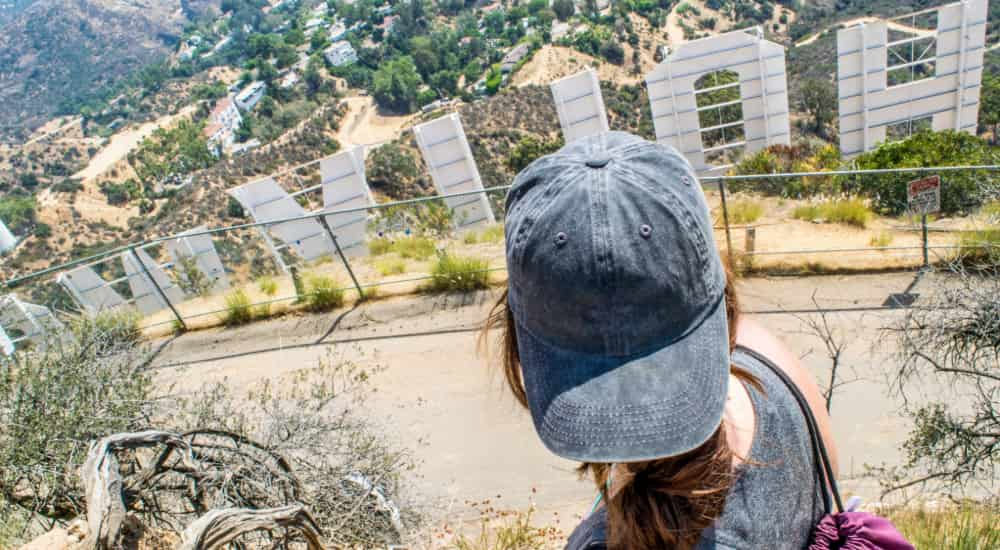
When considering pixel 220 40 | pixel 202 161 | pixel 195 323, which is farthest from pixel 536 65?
pixel 220 40

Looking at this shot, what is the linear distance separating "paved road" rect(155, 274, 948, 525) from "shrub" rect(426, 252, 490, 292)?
0.17m

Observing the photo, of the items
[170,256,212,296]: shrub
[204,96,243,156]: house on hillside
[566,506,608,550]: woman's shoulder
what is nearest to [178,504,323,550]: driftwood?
[566,506,608,550]: woman's shoulder

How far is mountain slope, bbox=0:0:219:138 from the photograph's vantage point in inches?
6363

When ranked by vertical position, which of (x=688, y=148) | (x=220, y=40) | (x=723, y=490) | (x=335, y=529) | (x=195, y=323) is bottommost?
(x=220, y=40)

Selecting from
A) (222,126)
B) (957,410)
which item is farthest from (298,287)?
(222,126)

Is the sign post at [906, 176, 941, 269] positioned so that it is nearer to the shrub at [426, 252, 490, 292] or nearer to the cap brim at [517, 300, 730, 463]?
the shrub at [426, 252, 490, 292]

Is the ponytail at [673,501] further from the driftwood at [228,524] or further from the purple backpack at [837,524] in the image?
the driftwood at [228,524]

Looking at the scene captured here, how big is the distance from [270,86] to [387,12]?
36235 millimetres

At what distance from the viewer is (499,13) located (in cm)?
10350

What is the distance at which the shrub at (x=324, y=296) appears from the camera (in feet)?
26.8

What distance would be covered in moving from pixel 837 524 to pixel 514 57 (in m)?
85.1

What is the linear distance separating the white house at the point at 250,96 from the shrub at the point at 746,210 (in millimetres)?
97650

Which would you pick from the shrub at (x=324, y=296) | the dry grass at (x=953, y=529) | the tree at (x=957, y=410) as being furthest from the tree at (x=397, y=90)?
the dry grass at (x=953, y=529)

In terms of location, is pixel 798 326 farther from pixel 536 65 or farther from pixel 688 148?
pixel 536 65
